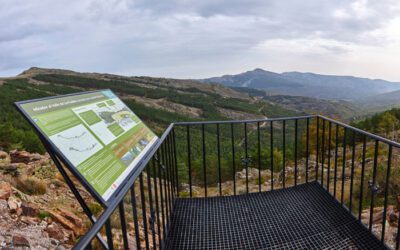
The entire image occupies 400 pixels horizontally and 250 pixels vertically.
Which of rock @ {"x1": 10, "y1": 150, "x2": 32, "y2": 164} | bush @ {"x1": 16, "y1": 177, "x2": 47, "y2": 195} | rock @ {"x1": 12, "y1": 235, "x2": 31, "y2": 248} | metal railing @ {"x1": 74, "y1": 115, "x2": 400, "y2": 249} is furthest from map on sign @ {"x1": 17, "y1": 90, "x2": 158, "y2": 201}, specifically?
rock @ {"x1": 10, "y1": 150, "x2": 32, "y2": 164}

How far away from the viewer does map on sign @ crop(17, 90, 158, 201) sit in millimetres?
1536

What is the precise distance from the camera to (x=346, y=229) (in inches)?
108

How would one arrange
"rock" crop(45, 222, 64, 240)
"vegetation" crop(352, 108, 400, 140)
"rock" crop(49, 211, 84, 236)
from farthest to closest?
"vegetation" crop(352, 108, 400, 140) < "rock" crop(49, 211, 84, 236) < "rock" crop(45, 222, 64, 240)

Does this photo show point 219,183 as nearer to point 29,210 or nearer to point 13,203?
point 29,210

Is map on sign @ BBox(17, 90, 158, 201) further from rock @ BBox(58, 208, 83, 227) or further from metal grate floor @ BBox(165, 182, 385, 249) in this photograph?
rock @ BBox(58, 208, 83, 227)

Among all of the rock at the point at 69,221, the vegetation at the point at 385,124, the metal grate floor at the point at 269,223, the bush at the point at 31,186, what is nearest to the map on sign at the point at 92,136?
the metal grate floor at the point at 269,223

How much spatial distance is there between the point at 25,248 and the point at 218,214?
1.89m

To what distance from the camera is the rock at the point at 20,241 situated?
2.40 metres

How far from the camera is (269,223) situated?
2922 mm

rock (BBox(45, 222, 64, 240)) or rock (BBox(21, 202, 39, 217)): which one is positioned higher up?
rock (BBox(21, 202, 39, 217))

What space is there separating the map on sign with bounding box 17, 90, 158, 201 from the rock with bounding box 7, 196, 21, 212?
1.72m

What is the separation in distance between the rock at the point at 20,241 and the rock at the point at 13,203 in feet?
2.59

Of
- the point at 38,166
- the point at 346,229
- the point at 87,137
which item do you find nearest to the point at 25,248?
the point at 87,137

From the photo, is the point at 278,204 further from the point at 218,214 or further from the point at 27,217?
the point at 27,217
